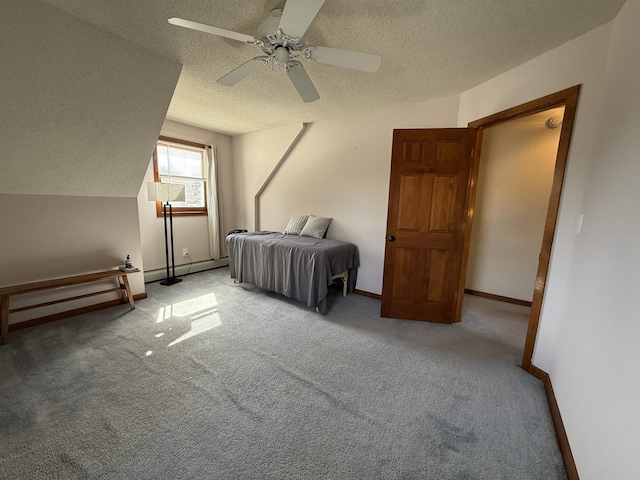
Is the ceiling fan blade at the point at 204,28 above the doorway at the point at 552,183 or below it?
above

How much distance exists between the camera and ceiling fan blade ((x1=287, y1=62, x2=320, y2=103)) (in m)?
1.72

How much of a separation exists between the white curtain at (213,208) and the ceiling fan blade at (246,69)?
2.89 m

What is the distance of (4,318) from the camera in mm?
2158

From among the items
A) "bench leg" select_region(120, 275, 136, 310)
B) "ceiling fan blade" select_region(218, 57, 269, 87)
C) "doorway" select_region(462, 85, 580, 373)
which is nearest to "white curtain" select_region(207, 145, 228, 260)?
"bench leg" select_region(120, 275, 136, 310)

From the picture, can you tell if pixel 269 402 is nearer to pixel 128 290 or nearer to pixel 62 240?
pixel 128 290

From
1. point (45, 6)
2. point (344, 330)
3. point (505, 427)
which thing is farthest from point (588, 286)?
point (45, 6)

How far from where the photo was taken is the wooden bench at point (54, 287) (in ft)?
7.10

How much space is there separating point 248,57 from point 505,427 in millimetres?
3332

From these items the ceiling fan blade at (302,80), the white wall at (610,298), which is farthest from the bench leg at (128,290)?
the white wall at (610,298)

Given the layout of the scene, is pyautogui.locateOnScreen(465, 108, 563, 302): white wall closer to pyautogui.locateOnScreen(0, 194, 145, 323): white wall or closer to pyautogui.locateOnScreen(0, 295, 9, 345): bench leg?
pyautogui.locateOnScreen(0, 194, 145, 323): white wall

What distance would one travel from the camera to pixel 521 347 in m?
2.28

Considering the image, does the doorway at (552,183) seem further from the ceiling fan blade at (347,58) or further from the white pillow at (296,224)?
the white pillow at (296,224)

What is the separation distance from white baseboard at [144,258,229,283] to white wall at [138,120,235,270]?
70 millimetres

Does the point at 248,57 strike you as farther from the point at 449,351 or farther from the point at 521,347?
the point at 521,347
